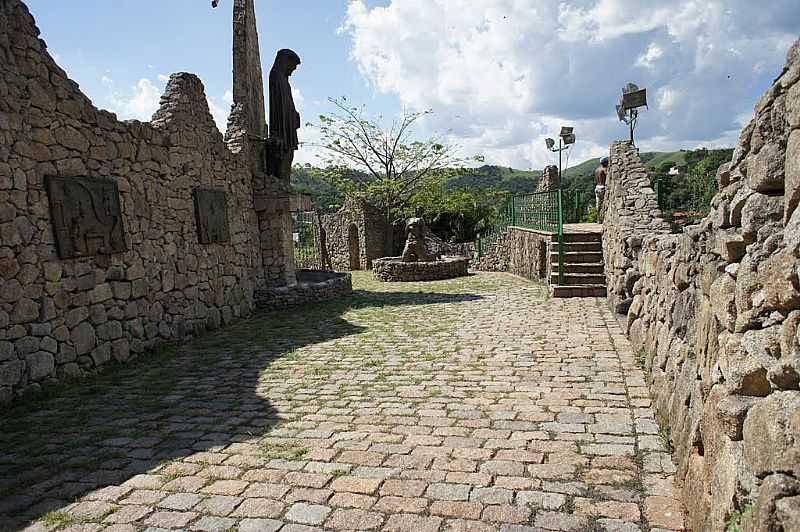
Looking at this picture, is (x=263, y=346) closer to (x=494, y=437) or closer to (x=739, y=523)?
(x=494, y=437)

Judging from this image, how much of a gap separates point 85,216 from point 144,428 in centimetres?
308

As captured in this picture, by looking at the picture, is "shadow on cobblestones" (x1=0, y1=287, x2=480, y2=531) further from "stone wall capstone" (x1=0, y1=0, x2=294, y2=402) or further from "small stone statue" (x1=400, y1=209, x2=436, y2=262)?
"small stone statue" (x1=400, y1=209, x2=436, y2=262)

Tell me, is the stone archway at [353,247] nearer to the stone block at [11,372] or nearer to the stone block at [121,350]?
the stone block at [121,350]

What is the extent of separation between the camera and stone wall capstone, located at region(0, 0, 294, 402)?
18.8 feet

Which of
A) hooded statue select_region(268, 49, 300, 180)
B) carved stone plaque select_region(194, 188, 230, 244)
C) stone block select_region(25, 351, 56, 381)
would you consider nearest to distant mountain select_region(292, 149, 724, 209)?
hooded statue select_region(268, 49, 300, 180)

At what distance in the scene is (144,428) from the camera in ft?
15.5

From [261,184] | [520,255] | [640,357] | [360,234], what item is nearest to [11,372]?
[640,357]

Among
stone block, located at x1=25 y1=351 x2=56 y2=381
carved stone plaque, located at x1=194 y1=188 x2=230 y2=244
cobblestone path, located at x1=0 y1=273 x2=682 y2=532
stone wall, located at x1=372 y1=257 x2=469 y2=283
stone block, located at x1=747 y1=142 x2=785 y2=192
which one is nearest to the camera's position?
stone block, located at x1=747 y1=142 x2=785 y2=192

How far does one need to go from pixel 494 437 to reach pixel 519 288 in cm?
902


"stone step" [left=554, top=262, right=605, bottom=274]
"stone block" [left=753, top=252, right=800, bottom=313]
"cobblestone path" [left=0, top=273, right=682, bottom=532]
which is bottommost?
"cobblestone path" [left=0, top=273, right=682, bottom=532]

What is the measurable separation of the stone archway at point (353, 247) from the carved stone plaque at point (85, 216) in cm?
1667

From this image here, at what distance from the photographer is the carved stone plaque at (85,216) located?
243 inches

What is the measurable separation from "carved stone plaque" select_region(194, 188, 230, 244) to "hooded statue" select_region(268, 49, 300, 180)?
2385mm

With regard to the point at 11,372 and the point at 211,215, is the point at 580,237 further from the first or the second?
the point at 11,372
